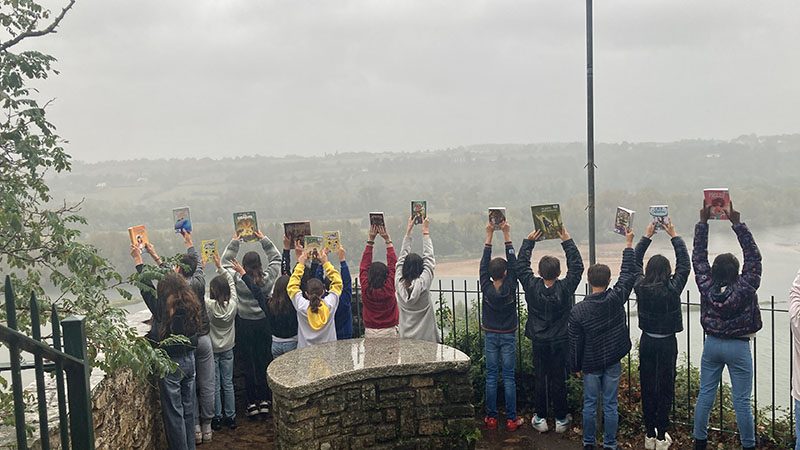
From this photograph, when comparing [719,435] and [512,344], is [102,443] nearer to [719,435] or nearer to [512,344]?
[512,344]

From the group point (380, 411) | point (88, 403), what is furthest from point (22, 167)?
point (380, 411)

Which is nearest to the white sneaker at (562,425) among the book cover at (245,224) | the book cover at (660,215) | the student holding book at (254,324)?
the book cover at (660,215)

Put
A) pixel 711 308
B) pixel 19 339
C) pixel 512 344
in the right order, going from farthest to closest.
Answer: pixel 512 344 → pixel 711 308 → pixel 19 339

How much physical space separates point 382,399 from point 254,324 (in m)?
1.88

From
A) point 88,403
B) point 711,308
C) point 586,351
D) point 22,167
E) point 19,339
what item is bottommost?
point 586,351

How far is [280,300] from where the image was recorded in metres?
6.42

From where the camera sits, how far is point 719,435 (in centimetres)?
603

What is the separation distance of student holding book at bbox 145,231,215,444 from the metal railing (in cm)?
349

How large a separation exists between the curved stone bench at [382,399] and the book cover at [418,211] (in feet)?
4.30

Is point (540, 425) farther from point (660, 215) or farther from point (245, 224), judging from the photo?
point (245, 224)

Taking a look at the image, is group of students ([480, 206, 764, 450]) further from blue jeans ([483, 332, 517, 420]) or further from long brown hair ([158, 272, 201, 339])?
long brown hair ([158, 272, 201, 339])

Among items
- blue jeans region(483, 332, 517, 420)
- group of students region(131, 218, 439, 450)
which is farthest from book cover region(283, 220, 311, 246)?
blue jeans region(483, 332, 517, 420)

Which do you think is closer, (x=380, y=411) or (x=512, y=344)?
(x=380, y=411)

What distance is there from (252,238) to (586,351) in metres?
3.33
